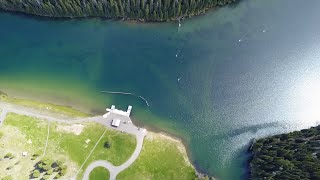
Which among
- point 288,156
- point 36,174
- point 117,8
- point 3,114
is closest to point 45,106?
point 3,114

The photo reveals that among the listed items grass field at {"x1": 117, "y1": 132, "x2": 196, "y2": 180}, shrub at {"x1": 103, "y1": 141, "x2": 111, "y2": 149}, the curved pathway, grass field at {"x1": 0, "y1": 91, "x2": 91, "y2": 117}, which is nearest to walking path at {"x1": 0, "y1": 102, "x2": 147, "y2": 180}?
the curved pathway

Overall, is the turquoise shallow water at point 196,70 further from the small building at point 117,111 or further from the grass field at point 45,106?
the grass field at point 45,106

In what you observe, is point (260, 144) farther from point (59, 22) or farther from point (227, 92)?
point (59, 22)

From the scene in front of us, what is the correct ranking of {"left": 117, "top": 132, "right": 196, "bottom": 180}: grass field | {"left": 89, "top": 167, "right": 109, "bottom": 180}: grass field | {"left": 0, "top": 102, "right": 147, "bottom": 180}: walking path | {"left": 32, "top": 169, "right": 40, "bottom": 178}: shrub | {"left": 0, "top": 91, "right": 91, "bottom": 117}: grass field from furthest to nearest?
{"left": 0, "top": 91, "right": 91, "bottom": 117}: grass field → {"left": 0, "top": 102, "right": 147, "bottom": 180}: walking path → {"left": 117, "top": 132, "right": 196, "bottom": 180}: grass field → {"left": 89, "top": 167, "right": 109, "bottom": 180}: grass field → {"left": 32, "top": 169, "right": 40, "bottom": 178}: shrub

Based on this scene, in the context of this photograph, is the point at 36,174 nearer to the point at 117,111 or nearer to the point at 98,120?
the point at 98,120

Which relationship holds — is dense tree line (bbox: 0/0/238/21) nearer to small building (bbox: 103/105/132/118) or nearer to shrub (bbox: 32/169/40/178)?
small building (bbox: 103/105/132/118)

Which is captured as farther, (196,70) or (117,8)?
(117,8)

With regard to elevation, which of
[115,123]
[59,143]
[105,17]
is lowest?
[59,143]
